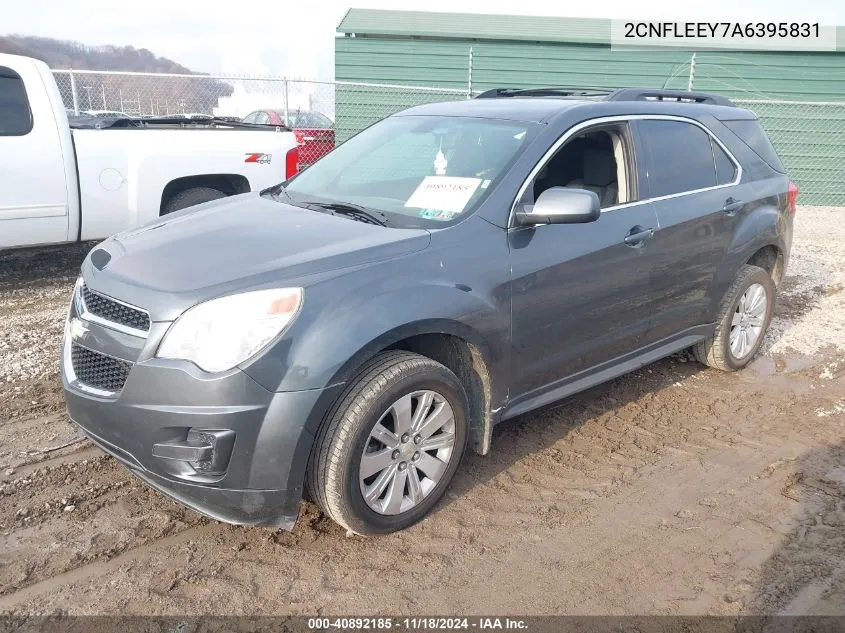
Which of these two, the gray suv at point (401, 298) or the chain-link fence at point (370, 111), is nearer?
the gray suv at point (401, 298)

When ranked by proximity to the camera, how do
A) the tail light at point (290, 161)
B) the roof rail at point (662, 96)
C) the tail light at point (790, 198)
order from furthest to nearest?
1. the tail light at point (290, 161)
2. the tail light at point (790, 198)
3. the roof rail at point (662, 96)

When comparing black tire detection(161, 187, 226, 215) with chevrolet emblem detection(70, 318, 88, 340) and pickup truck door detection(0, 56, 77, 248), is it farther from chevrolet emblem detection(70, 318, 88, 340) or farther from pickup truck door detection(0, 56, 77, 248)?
chevrolet emblem detection(70, 318, 88, 340)

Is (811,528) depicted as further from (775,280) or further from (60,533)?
(60,533)

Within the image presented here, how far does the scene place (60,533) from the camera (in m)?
2.97

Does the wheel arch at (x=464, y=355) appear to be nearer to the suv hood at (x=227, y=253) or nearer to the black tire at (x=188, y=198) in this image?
the suv hood at (x=227, y=253)

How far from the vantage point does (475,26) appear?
603 inches

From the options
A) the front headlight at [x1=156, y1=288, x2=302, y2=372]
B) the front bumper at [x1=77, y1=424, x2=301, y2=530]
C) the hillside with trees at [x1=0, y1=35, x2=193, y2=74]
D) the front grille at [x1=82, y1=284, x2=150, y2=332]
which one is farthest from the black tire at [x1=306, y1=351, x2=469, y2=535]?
the hillside with trees at [x1=0, y1=35, x2=193, y2=74]

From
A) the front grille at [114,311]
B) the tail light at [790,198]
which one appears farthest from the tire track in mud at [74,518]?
the tail light at [790,198]

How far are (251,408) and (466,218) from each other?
1295 millimetres

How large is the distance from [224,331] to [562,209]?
1585 millimetres

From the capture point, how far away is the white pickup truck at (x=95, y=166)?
234 inches

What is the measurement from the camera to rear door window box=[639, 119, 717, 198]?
4.02 m

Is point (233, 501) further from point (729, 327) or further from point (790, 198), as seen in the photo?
point (790, 198)

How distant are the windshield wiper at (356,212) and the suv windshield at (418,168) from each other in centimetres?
4
